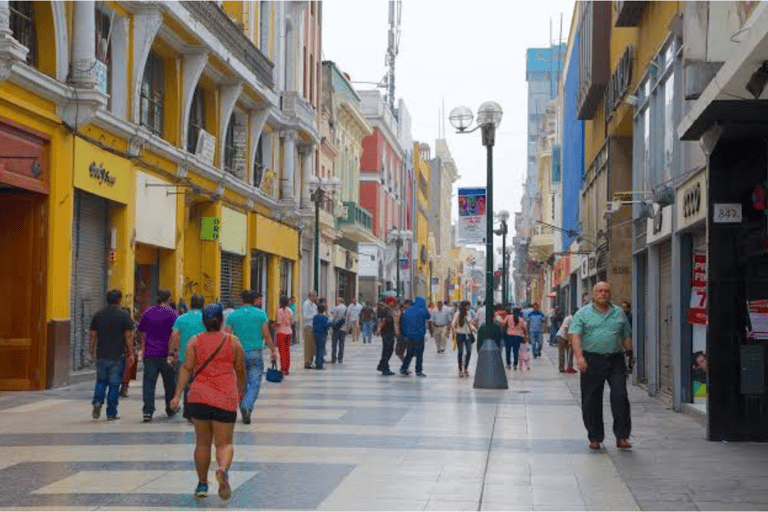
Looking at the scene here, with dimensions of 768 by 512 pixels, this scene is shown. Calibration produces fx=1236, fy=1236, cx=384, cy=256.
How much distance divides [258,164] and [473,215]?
16.6m

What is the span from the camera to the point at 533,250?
243 ft

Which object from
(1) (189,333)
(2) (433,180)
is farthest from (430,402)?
(2) (433,180)

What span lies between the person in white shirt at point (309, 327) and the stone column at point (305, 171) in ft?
57.9

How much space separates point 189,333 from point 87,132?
8.85m

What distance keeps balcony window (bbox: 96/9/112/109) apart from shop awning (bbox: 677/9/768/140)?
13.8m

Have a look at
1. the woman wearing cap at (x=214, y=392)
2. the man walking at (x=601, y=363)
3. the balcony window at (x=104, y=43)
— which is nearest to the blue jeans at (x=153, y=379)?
the man walking at (x=601, y=363)

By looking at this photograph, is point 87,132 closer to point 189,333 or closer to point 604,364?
point 189,333

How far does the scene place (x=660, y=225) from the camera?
753 inches

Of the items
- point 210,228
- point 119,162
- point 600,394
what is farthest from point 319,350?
point 600,394

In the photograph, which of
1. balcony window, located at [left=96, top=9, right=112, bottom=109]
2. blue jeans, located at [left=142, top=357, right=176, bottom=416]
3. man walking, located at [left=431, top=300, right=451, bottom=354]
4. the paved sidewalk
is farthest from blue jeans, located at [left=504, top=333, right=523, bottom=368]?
blue jeans, located at [left=142, top=357, right=176, bottom=416]

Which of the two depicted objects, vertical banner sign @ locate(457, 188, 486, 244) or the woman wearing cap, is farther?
vertical banner sign @ locate(457, 188, 486, 244)

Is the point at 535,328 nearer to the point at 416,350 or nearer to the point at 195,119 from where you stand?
the point at 416,350

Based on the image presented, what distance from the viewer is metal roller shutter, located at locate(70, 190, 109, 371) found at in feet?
73.1

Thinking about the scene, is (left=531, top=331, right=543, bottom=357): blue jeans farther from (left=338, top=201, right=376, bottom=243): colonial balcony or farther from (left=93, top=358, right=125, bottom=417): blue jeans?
(left=93, top=358, right=125, bottom=417): blue jeans
